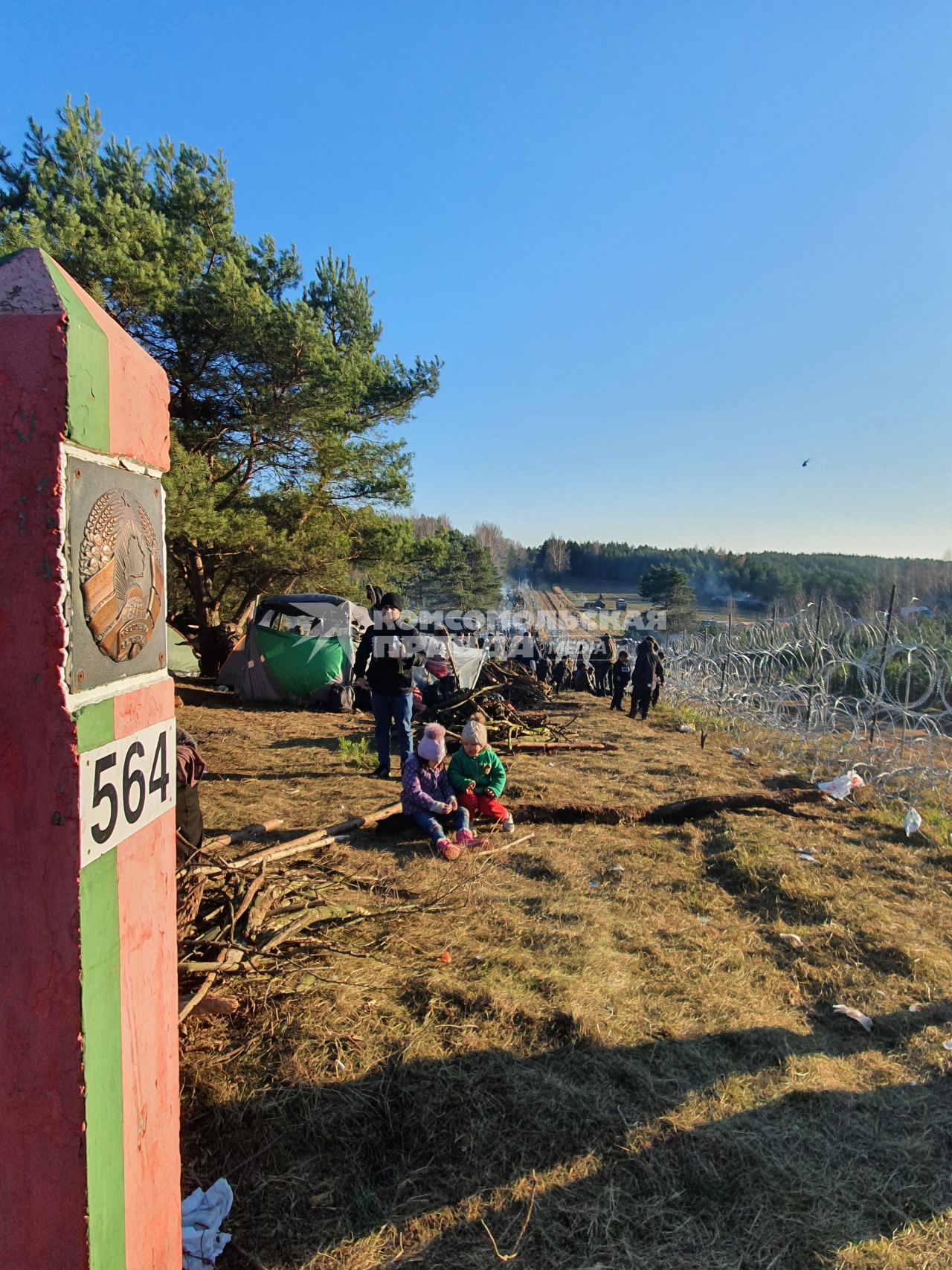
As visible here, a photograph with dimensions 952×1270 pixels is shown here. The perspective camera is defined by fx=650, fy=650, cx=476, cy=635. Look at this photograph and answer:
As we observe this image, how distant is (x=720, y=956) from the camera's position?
345 cm

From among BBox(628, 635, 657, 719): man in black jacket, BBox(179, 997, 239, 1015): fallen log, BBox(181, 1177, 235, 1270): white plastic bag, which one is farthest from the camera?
BBox(628, 635, 657, 719): man in black jacket

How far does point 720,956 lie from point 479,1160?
1.87m

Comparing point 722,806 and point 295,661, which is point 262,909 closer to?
point 722,806

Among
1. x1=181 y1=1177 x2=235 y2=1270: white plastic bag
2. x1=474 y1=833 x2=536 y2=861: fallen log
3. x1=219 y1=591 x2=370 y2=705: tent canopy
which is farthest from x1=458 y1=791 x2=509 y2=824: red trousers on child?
x1=219 y1=591 x2=370 y2=705: tent canopy

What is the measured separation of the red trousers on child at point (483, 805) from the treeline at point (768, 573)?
22.6 ft

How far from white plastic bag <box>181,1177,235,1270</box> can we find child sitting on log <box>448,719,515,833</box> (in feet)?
11.4

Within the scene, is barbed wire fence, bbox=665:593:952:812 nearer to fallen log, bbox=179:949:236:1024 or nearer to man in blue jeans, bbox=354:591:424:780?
man in blue jeans, bbox=354:591:424:780

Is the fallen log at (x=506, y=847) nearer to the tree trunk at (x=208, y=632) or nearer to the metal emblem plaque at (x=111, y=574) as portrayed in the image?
the metal emblem plaque at (x=111, y=574)

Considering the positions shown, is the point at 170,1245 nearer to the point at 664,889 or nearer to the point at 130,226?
the point at 664,889

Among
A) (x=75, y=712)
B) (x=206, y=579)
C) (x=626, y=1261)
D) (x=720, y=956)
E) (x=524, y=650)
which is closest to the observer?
(x=75, y=712)

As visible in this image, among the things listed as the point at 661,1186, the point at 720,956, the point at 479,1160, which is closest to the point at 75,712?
the point at 479,1160

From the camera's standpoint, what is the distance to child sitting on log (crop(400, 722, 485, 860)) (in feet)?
15.9

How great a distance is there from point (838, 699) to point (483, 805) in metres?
4.71

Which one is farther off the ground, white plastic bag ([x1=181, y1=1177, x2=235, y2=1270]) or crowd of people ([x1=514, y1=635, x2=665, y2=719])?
white plastic bag ([x1=181, y1=1177, x2=235, y2=1270])
